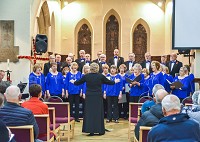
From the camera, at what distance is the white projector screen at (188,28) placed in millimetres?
8773

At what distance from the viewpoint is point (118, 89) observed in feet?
31.7

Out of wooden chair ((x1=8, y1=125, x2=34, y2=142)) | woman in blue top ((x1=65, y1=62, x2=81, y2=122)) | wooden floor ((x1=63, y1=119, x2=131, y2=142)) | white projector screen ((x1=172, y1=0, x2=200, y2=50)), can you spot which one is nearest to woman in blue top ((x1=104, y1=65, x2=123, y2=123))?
wooden floor ((x1=63, y1=119, x2=131, y2=142))

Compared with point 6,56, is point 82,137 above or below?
below

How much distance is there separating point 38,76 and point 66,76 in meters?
0.69

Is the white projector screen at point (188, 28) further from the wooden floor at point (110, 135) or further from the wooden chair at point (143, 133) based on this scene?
the wooden chair at point (143, 133)

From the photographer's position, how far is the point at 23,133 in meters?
4.25

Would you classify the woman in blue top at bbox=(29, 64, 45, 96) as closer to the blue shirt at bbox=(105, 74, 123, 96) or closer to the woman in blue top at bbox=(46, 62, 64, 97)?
the woman in blue top at bbox=(46, 62, 64, 97)

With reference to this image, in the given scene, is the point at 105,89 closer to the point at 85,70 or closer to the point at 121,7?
the point at 85,70

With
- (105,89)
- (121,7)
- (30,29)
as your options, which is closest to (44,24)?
(30,29)

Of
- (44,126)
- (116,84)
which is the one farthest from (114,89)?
(44,126)

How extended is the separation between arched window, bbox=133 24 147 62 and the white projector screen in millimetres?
7609

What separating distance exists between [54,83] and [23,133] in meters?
5.20

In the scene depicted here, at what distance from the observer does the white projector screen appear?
28.8 feet

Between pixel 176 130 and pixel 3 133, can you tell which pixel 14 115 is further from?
pixel 176 130
